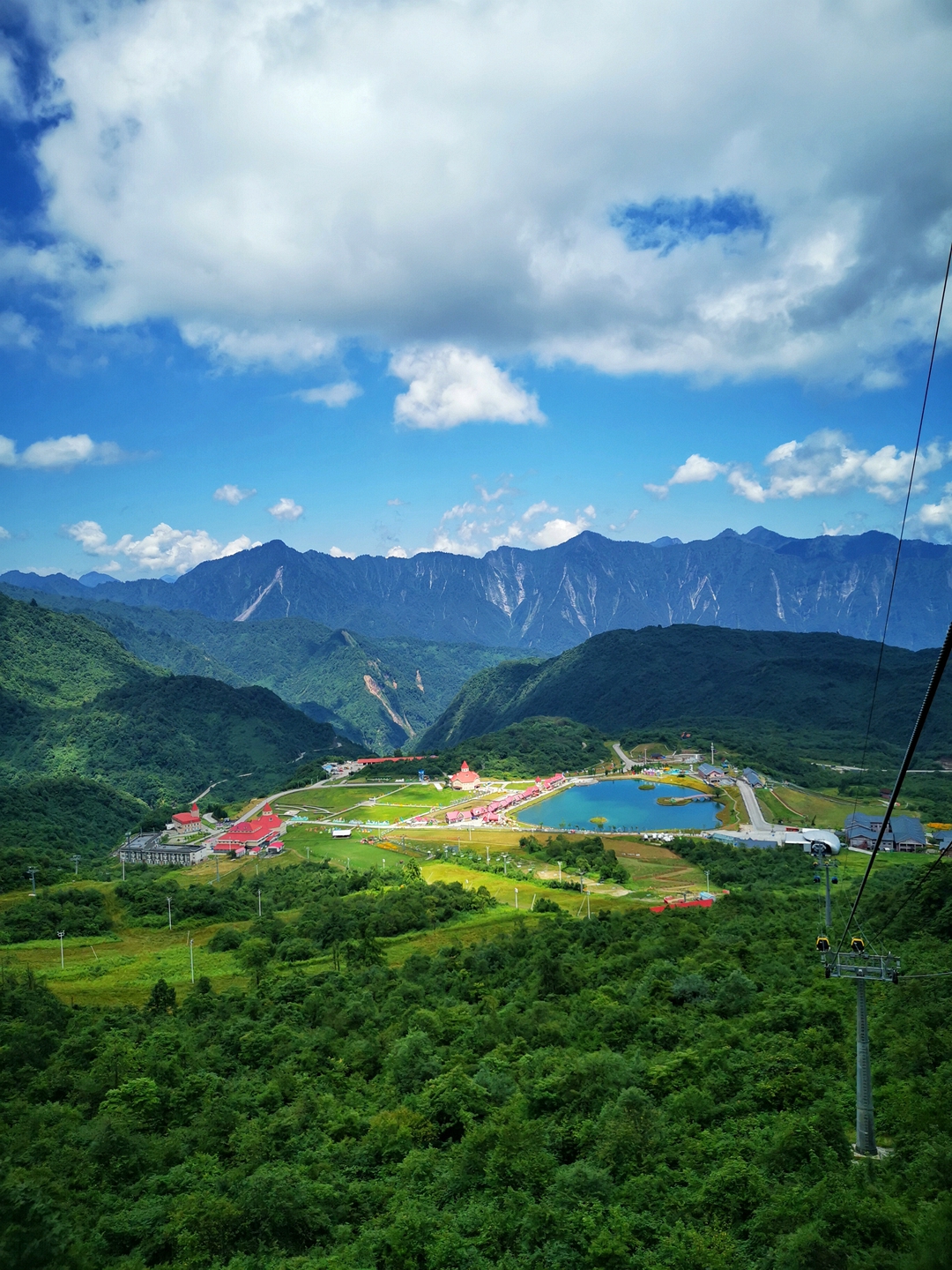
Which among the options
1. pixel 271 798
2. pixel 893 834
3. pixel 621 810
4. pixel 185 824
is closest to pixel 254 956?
pixel 893 834

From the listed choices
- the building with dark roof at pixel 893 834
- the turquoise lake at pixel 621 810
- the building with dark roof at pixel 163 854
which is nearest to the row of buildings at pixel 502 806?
the turquoise lake at pixel 621 810

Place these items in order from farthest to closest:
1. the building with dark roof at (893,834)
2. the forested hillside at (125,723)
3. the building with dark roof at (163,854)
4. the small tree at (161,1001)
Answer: the forested hillside at (125,723) → the building with dark roof at (163,854) → the building with dark roof at (893,834) → the small tree at (161,1001)

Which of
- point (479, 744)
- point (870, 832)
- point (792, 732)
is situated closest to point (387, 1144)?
point (870, 832)

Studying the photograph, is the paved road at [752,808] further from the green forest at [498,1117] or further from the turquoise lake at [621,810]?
the green forest at [498,1117]

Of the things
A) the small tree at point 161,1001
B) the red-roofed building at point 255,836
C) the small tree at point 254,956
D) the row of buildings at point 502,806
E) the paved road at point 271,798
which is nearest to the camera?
the small tree at point 161,1001

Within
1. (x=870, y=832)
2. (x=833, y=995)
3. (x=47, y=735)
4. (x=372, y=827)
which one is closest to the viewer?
(x=833, y=995)

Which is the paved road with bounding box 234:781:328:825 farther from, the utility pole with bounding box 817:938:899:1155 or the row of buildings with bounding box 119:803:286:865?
the utility pole with bounding box 817:938:899:1155

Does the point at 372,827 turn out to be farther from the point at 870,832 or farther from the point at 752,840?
the point at 870,832
